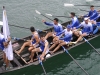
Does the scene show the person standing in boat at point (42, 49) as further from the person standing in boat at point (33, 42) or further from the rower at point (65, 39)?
the rower at point (65, 39)

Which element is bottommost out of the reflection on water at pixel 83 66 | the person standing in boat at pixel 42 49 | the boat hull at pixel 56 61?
the reflection on water at pixel 83 66

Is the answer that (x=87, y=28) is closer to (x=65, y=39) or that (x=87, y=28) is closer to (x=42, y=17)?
(x=65, y=39)

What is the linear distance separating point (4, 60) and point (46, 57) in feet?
7.98

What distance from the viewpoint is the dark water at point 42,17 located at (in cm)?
1366

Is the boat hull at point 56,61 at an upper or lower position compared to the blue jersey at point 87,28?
lower

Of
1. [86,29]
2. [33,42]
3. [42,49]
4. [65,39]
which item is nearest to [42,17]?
[86,29]

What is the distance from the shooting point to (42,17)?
19047 mm

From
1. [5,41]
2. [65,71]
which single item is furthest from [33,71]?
[5,41]

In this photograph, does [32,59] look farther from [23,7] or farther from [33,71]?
[23,7]

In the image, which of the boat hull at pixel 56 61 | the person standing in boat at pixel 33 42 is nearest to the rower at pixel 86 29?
the boat hull at pixel 56 61

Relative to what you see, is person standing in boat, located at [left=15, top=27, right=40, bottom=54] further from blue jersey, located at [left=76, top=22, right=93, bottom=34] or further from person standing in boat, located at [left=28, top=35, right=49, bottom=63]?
blue jersey, located at [left=76, top=22, right=93, bottom=34]

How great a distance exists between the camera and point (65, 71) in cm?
1346

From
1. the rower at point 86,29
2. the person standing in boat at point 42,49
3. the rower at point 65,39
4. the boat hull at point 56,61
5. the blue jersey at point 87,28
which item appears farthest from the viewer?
the blue jersey at point 87,28

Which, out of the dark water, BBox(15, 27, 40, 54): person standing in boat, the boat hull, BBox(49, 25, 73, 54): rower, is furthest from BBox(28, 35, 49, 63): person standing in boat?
the dark water
